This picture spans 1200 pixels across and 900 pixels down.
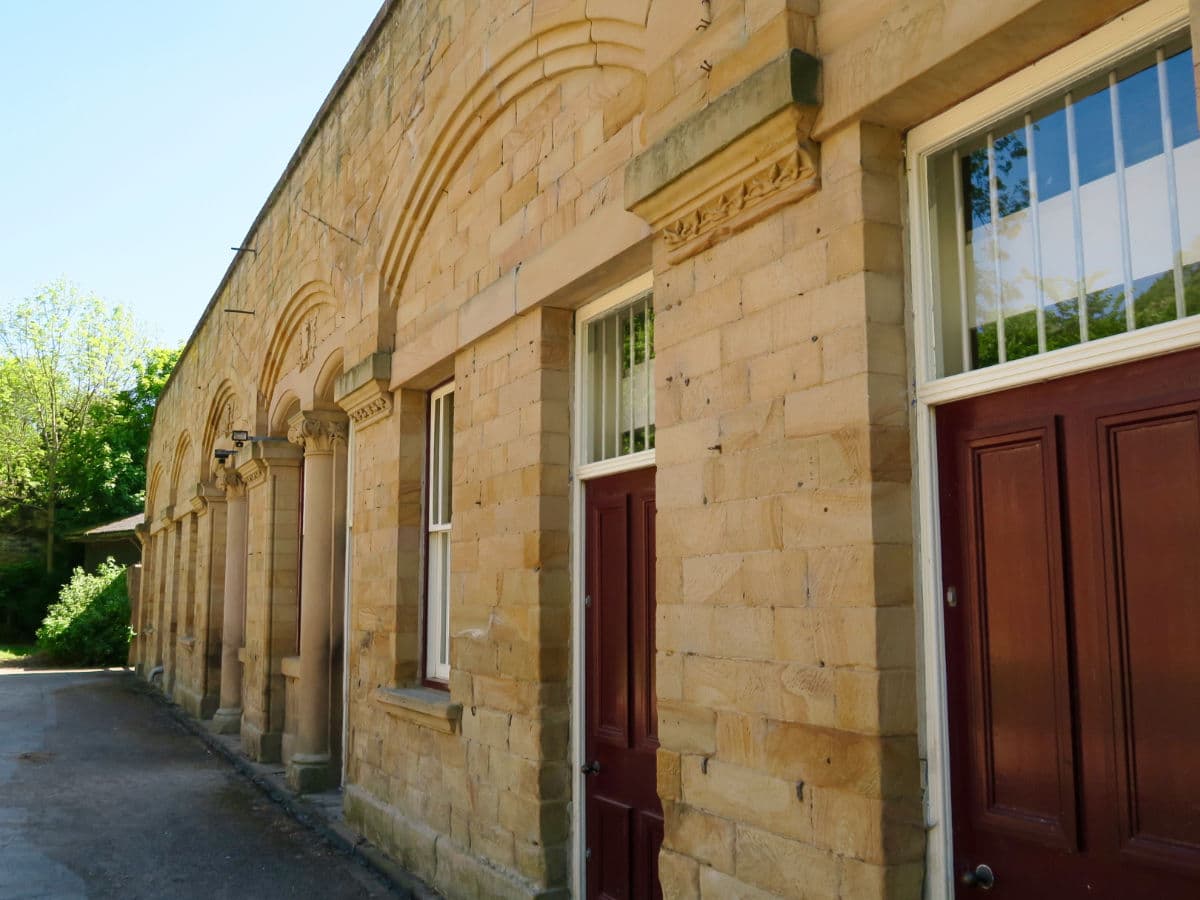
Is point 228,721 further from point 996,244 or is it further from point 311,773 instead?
point 996,244

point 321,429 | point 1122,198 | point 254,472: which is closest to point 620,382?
point 1122,198

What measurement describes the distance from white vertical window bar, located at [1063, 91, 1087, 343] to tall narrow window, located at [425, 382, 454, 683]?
16.5ft

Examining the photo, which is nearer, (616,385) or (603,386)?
(616,385)

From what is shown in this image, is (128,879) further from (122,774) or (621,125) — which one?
(621,125)

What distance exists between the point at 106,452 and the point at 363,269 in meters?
32.2

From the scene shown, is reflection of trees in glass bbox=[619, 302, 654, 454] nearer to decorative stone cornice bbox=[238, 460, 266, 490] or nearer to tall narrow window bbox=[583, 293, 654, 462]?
tall narrow window bbox=[583, 293, 654, 462]

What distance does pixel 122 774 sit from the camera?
37.2 feet

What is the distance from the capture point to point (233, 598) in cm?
1438

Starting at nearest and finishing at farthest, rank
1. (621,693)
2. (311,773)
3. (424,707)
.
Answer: (621,693) < (424,707) < (311,773)

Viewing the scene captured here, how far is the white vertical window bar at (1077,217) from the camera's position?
305 cm

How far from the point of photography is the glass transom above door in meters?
2.85

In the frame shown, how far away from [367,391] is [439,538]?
4.50 ft

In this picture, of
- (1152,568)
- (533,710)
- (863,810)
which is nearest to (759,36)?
(1152,568)

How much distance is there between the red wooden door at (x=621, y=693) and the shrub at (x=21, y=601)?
33.7 metres
